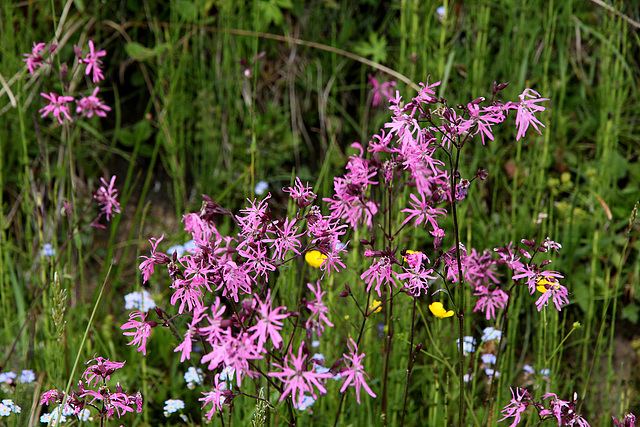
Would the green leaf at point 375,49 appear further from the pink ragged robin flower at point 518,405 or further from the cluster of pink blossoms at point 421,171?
the pink ragged robin flower at point 518,405

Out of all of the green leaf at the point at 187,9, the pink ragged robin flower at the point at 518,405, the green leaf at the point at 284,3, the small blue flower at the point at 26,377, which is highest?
the green leaf at the point at 284,3

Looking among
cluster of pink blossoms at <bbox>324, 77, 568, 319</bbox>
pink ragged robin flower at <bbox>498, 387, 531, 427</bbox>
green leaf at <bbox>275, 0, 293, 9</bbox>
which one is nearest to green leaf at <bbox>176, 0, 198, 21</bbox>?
green leaf at <bbox>275, 0, 293, 9</bbox>

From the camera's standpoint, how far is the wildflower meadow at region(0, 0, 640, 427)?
216 cm

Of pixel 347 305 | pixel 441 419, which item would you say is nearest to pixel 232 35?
pixel 347 305

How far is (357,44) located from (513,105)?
238cm

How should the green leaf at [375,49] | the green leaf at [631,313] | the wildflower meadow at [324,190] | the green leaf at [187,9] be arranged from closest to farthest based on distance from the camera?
the wildflower meadow at [324,190]
the green leaf at [631,313]
the green leaf at [187,9]
the green leaf at [375,49]

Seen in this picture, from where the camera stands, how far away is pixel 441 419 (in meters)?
2.04

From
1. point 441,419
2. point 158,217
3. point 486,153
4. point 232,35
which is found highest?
point 232,35

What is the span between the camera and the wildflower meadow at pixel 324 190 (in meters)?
2.16

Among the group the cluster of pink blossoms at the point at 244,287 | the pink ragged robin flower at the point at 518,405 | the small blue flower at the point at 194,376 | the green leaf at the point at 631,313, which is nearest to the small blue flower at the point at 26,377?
the small blue flower at the point at 194,376

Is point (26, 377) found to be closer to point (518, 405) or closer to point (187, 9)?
point (518, 405)

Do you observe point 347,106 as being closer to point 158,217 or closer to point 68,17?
point 158,217

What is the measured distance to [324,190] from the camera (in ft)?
8.01

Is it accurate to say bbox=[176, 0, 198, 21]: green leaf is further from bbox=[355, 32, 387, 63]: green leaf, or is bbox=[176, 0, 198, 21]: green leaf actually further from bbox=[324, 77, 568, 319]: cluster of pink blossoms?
bbox=[324, 77, 568, 319]: cluster of pink blossoms
